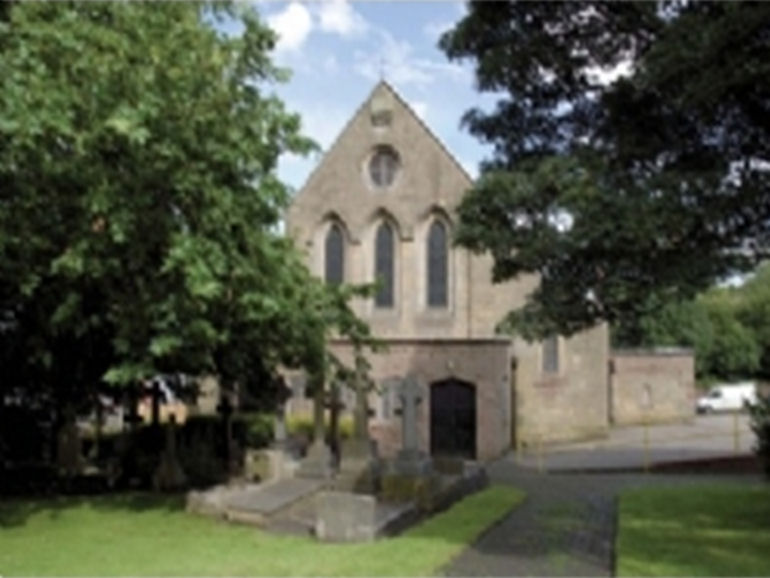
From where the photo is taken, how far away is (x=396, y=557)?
13.3 metres

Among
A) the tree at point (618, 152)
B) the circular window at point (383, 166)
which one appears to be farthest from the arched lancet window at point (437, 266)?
the tree at point (618, 152)

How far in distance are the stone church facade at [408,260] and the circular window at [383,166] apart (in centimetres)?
4

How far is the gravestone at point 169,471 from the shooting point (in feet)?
72.1

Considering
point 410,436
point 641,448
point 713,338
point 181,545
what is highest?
point 713,338

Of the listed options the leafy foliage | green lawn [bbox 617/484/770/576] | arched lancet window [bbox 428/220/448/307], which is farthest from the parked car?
green lawn [bbox 617/484/770/576]

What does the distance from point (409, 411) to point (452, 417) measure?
1497 cm

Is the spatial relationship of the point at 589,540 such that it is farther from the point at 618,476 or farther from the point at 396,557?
the point at 618,476

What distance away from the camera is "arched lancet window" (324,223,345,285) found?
124 feet

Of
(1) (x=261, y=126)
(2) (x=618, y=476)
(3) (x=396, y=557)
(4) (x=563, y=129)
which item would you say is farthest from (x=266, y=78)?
(2) (x=618, y=476)

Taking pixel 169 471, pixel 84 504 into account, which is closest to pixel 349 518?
pixel 84 504

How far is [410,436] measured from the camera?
1997 cm

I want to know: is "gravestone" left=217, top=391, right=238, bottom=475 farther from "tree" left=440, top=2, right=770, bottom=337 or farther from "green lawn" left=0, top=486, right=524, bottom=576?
"tree" left=440, top=2, right=770, bottom=337

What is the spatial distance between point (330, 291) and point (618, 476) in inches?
438

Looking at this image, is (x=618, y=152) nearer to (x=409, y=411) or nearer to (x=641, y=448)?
(x=409, y=411)
